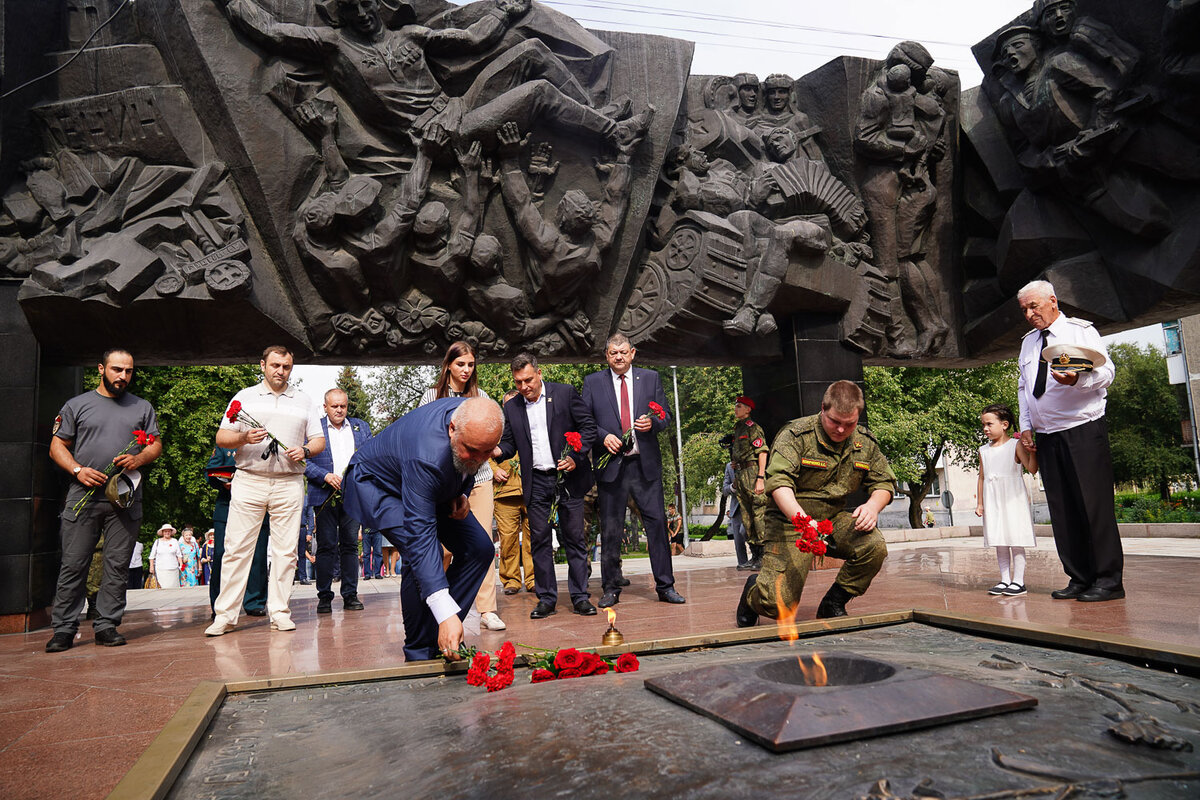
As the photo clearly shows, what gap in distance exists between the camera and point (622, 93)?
29.8ft

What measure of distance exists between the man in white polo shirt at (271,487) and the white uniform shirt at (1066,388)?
549cm

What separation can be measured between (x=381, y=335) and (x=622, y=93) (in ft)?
12.3

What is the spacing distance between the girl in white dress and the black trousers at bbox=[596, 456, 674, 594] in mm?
2494

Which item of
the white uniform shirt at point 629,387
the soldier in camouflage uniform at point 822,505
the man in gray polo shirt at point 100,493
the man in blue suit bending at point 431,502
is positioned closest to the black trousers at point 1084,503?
the soldier in camouflage uniform at point 822,505

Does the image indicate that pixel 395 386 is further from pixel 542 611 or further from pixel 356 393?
pixel 542 611

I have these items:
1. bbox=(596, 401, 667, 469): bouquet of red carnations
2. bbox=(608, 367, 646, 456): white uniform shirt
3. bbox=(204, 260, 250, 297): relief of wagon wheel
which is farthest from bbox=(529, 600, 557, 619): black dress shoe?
bbox=(204, 260, 250, 297): relief of wagon wheel

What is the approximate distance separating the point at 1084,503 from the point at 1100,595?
25.5 inches

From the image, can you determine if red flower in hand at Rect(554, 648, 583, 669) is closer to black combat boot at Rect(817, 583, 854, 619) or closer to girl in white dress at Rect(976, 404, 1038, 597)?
black combat boot at Rect(817, 583, 854, 619)

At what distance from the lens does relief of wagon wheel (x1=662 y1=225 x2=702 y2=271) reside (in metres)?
9.05

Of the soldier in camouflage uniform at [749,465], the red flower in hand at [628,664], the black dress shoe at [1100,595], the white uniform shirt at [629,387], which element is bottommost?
the black dress shoe at [1100,595]

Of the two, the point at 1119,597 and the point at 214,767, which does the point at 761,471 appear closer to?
the point at 1119,597

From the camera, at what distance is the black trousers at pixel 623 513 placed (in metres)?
6.51

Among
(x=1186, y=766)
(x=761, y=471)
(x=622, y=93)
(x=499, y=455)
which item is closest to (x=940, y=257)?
(x=761, y=471)

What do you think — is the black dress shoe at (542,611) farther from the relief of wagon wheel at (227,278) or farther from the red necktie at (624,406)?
the relief of wagon wheel at (227,278)
